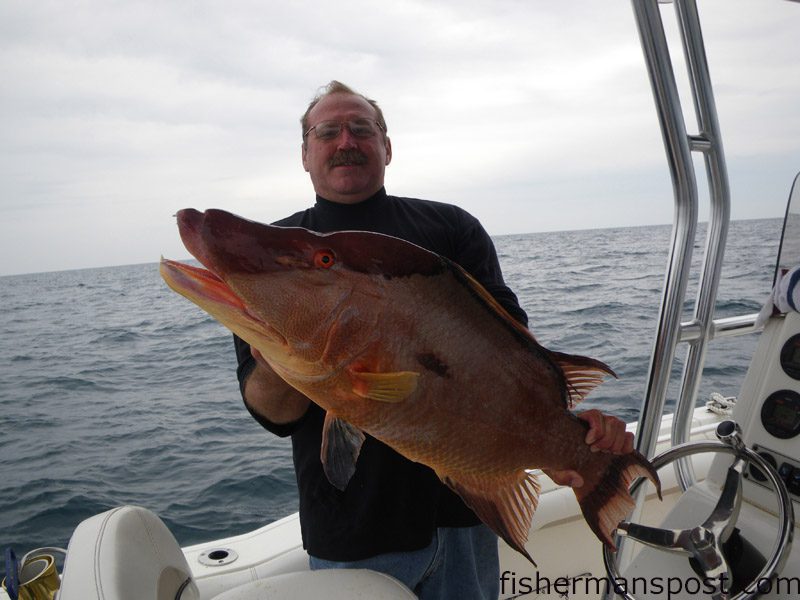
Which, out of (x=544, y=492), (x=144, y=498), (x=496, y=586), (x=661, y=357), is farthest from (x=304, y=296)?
(x=144, y=498)

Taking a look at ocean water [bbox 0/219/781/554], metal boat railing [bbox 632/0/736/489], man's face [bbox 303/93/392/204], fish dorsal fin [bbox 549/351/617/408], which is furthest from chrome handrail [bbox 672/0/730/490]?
ocean water [bbox 0/219/781/554]

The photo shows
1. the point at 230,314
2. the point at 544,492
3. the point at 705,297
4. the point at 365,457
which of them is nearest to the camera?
the point at 230,314

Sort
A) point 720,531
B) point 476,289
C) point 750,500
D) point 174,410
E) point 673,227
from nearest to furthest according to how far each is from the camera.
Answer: point 476,289, point 720,531, point 750,500, point 673,227, point 174,410

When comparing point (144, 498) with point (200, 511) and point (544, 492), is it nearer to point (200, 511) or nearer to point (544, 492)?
point (200, 511)

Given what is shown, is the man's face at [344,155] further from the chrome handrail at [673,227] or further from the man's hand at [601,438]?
the man's hand at [601,438]

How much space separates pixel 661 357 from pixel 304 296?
1.58 metres

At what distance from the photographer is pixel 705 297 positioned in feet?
7.34

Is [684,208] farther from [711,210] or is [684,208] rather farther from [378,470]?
[378,470]

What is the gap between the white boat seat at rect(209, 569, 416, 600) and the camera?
5.52ft

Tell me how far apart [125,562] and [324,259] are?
102 centimetres

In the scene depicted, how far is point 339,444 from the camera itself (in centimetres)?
114

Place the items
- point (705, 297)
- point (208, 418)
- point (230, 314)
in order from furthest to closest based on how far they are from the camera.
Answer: point (208, 418), point (705, 297), point (230, 314)

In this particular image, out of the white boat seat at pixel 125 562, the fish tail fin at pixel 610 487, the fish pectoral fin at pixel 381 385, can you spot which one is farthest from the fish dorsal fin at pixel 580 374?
the white boat seat at pixel 125 562

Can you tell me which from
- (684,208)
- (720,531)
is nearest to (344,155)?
(684,208)
